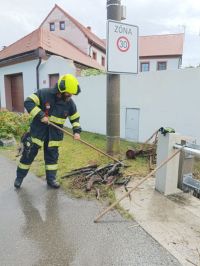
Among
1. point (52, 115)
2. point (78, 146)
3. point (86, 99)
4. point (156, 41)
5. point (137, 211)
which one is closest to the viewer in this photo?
point (137, 211)

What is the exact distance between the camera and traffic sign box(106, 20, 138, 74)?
5262mm

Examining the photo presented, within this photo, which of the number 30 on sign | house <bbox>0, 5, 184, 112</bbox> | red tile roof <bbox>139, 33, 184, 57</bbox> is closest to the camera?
the number 30 on sign

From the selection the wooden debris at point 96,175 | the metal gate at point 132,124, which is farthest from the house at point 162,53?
the wooden debris at point 96,175

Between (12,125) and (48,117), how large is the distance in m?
4.92

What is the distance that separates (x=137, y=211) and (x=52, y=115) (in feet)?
6.48

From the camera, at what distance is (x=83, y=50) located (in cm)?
2394

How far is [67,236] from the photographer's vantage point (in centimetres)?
290

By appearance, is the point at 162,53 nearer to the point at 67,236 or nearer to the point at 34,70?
the point at 34,70

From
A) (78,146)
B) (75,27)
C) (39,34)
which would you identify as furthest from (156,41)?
(78,146)

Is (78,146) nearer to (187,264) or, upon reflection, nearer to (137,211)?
(137,211)

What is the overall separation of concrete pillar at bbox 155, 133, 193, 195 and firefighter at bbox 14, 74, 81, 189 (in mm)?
1562

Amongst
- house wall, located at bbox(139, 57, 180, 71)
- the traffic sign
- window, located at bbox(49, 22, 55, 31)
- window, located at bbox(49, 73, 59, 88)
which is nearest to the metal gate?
the traffic sign

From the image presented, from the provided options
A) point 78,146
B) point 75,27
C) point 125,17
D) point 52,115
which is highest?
point 75,27

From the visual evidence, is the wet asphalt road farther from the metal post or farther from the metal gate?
the metal gate
